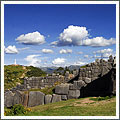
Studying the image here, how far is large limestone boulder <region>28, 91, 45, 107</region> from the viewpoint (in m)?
20.3

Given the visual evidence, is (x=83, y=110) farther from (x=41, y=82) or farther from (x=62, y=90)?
(x=41, y=82)

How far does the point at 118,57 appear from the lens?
11.4 metres

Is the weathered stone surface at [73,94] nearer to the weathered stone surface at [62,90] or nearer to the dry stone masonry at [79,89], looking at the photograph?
the dry stone masonry at [79,89]

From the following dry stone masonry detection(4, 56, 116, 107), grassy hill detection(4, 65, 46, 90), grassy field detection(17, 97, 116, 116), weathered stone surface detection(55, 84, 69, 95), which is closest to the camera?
grassy field detection(17, 97, 116, 116)

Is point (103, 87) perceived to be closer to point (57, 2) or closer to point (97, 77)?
point (97, 77)

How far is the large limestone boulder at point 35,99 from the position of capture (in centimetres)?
2033

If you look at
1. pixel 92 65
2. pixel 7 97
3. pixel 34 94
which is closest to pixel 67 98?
pixel 34 94

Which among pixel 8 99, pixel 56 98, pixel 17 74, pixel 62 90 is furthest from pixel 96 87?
pixel 17 74

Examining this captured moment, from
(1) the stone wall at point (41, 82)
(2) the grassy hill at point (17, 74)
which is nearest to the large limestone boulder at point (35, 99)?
(1) the stone wall at point (41, 82)

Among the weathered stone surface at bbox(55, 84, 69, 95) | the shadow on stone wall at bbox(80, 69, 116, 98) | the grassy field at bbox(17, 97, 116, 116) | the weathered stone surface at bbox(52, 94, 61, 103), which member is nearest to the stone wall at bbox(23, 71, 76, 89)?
the weathered stone surface at bbox(55, 84, 69, 95)

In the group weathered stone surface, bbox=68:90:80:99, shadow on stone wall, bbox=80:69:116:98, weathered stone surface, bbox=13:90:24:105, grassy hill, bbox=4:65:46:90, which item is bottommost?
grassy hill, bbox=4:65:46:90

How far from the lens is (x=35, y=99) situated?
2045 centimetres

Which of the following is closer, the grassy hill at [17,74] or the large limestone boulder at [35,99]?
the large limestone boulder at [35,99]

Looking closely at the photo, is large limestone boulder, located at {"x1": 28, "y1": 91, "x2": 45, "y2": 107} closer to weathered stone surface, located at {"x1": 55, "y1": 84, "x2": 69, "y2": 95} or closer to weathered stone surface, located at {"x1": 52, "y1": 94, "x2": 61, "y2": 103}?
weathered stone surface, located at {"x1": 52, "y1": 94, "x2": 61, "y2": 103}
